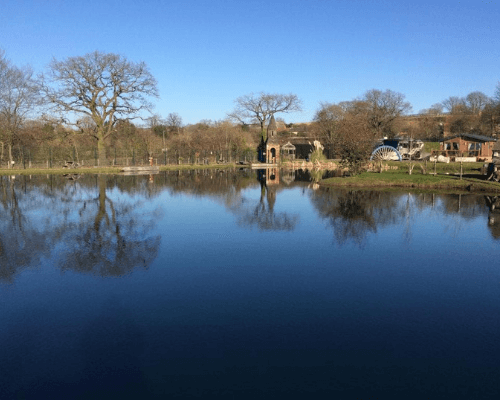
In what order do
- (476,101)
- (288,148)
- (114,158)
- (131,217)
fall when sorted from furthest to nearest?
(476,101)
(288,148)
(114,158)
(131,217)

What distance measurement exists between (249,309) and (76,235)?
6.79 m

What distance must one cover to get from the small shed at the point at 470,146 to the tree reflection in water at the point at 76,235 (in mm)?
45334

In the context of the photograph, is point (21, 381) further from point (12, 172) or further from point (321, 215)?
point (12, 172)

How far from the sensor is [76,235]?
35.6 ft

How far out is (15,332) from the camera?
5.39 meters

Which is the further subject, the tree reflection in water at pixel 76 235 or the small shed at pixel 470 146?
the small shed at pixel 470 146

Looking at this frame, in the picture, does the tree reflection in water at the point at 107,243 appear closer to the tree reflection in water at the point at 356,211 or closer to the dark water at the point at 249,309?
the dark water at the point at 249,309

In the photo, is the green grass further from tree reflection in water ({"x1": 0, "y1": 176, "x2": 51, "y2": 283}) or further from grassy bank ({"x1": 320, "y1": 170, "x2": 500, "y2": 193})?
tree reflection in water ({"x1": 0, "y1": 176, "x2": 51, "y2": 283})

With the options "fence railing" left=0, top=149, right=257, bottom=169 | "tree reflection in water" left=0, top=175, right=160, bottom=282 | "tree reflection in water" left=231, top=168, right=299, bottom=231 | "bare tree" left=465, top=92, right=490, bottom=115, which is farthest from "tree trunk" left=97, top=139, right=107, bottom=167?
"bare tree" left=465, top=92, right=490, bottom=115

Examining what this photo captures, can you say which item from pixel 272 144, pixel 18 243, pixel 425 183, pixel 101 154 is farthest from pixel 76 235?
pixel 272 144

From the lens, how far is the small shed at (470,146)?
159 ft

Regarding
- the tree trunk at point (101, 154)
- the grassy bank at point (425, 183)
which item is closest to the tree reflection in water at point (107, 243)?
the grassy bank at point (425, 183)

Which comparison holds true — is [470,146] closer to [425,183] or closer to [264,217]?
[425,183]

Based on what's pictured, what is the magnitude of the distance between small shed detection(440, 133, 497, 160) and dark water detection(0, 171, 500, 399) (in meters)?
42.2
